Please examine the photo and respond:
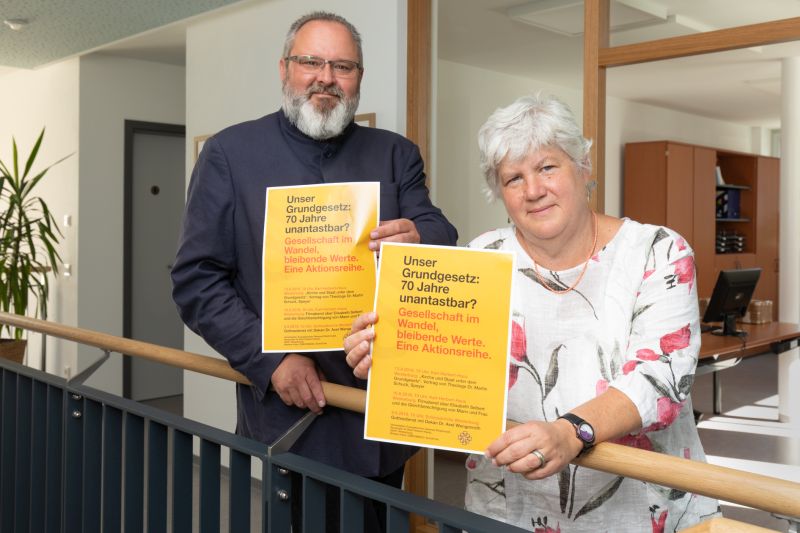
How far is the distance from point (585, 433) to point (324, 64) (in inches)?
35.8

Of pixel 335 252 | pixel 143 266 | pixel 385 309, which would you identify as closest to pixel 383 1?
pixel 335 252

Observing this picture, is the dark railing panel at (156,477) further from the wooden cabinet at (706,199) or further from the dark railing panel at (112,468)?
the wooden cabinet at (706,199)

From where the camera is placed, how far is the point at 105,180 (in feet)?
19.2

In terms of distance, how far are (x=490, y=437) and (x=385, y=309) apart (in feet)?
0.77

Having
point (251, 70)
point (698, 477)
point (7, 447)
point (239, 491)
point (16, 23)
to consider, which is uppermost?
point (16, 23)

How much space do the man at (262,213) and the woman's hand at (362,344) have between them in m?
0.34

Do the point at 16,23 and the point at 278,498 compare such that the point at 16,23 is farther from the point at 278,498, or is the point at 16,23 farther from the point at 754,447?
the point at 754,447

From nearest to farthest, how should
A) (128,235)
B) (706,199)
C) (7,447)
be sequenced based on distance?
(7,447) < (128,235) < (706,199)

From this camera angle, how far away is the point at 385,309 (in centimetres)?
113

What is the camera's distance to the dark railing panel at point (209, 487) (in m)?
1.49

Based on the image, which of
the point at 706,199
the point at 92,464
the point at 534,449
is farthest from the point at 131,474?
the point at 706,199

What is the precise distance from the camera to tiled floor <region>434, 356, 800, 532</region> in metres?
3.04

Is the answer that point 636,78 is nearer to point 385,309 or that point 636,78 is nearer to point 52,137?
point 385,309

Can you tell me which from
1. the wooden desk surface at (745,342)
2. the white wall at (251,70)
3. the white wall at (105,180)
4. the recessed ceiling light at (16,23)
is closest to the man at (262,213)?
the white wall at (251,70)
